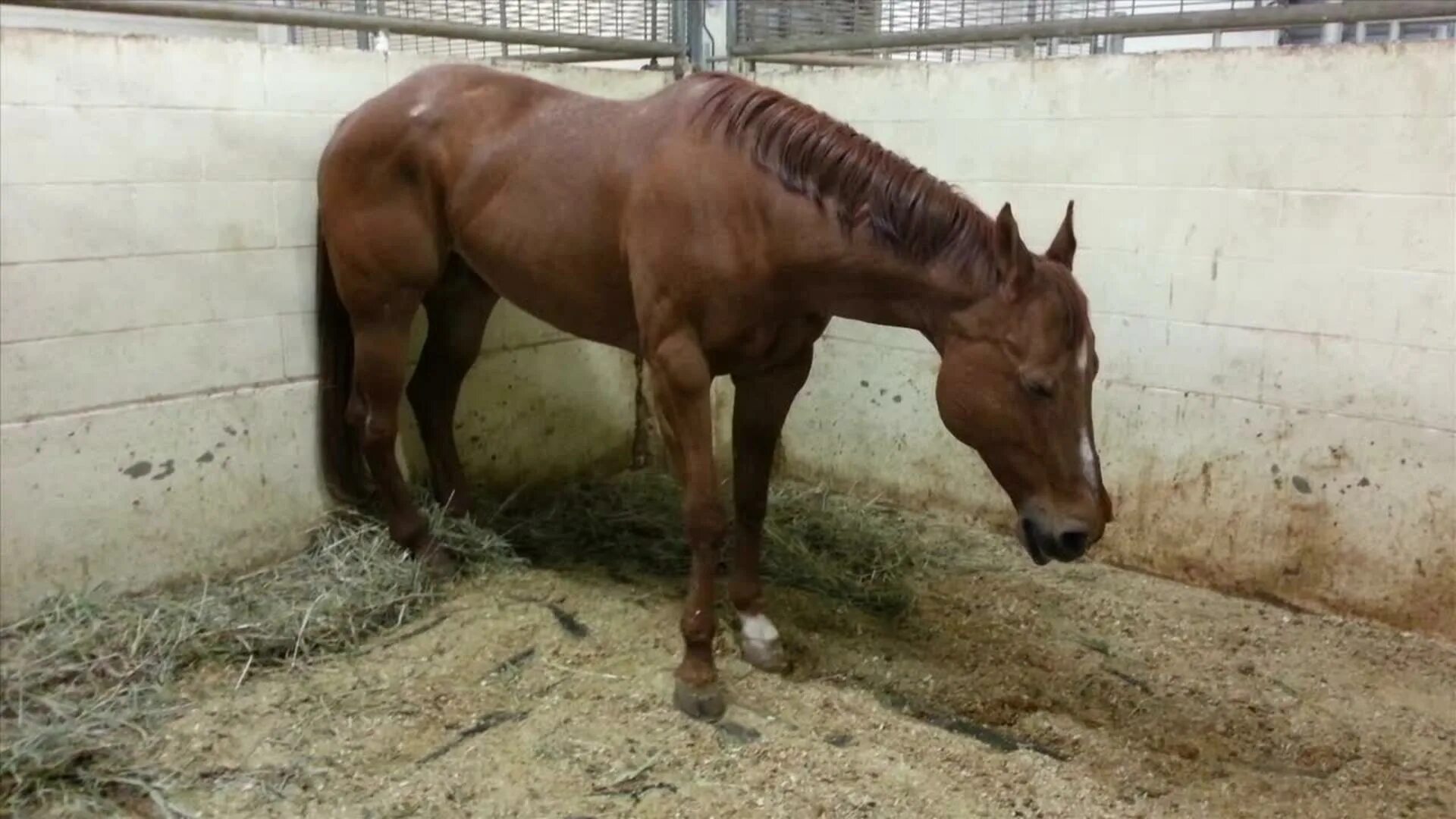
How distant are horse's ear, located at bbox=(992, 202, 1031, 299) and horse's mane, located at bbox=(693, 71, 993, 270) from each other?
1.8 inches

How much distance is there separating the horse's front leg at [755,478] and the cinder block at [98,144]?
4.54ft

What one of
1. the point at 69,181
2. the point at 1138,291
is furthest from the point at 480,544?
the point at 1138,291

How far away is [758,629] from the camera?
2461mm

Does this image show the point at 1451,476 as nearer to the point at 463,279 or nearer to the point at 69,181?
the point at 463,279

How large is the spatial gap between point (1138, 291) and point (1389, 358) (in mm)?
600

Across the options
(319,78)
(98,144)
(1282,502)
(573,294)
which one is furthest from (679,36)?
(1282,502)

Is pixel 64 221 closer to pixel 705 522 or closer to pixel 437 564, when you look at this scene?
pixel 437 564

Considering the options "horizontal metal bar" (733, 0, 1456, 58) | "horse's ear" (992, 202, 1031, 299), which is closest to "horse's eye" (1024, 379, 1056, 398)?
"horse's ear" (992, 202, 1031, 299)

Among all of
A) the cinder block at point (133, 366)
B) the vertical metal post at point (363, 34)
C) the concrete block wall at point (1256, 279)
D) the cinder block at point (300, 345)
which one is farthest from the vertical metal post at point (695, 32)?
the cinder block at point (133, 366)

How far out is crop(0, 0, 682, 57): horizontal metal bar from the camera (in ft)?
7.95

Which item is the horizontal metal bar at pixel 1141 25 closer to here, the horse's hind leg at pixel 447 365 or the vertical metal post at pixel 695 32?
the vertical metal post at pixel 695 32

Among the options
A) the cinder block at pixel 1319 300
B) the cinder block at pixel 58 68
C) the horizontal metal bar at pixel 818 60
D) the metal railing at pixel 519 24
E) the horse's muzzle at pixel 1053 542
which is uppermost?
the metal railing at pixel 519 24

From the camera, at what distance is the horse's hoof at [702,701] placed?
7.23 ft

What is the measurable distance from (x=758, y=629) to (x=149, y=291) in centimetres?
159
